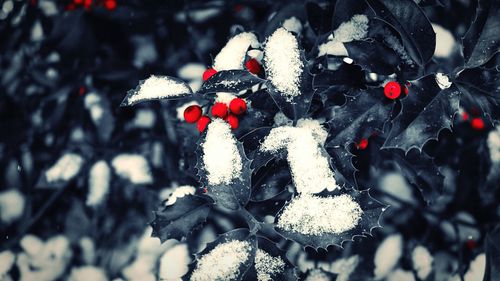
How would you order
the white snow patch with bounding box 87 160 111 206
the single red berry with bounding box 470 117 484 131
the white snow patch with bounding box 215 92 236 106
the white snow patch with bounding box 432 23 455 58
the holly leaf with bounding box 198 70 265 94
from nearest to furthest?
the holly leaf with bounding box 198 70 265 94 → the white snow patch with bounding box 215 92 236 106 → the single red berry with bounding box 470 117 484 131 → the white snow patch with bounding box 432 23 455 58 → the white snow patch with bounding box 87 160 111 206

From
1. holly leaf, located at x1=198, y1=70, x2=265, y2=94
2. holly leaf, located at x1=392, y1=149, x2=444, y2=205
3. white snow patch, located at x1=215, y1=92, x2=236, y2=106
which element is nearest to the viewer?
holly leaf, located at x1=198, y1=70, x2=265, y2=94

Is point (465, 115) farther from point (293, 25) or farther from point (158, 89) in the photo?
point (158, 89)

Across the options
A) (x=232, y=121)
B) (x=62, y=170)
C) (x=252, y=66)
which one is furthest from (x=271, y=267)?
(x=62, y=170)

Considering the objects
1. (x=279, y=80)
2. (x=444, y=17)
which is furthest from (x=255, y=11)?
(x=279, y=80)

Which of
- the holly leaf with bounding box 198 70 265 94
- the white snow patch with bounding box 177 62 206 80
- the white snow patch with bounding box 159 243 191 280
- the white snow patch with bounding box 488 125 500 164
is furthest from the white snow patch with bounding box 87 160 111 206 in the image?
the white snow patch with bounding box 488 125 500 164

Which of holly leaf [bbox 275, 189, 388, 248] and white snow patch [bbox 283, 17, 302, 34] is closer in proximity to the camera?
holly leaf [bbox 275, 189, 388, 248]

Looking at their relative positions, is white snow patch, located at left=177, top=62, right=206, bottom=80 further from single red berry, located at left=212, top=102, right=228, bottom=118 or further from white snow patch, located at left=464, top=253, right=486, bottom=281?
white snow patch, located at left=464, top=253, right=486, bottom=281
